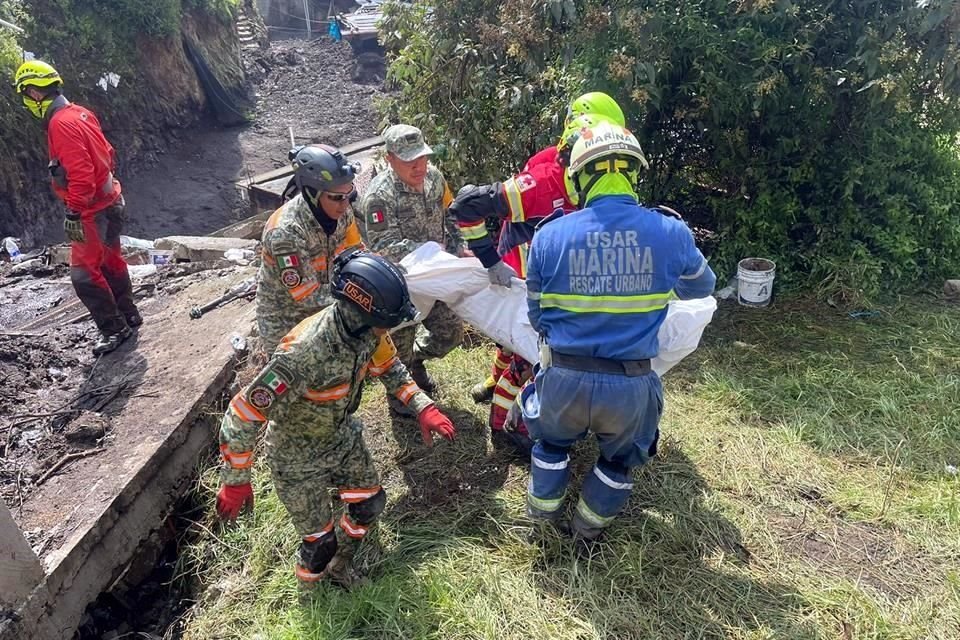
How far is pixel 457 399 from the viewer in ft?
14.9

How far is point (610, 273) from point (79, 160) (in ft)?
14.4

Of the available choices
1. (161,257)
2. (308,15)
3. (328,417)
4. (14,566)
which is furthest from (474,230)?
(308,15)

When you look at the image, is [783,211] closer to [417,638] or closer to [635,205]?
[635,205]

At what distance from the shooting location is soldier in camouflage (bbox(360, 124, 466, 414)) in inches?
157

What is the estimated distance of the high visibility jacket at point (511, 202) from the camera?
346 cm

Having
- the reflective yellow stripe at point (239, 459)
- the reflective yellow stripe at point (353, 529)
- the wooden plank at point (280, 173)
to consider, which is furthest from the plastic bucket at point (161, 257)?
the reflective yellow stripe at point (239, 459)

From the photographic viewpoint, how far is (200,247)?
8.07 meters

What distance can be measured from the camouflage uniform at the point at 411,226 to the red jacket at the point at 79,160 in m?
2.40

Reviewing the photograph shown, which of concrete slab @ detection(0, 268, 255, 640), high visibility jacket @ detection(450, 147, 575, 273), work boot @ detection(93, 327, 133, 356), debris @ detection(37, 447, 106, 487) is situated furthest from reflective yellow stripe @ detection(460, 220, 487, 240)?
work boot @ detection(93, 327, 133, 356)

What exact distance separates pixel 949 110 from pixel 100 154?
264 inches

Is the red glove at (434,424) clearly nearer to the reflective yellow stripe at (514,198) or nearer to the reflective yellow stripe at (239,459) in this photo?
the reflective yellow stripe at (239,459)

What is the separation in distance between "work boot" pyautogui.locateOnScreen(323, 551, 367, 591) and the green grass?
0.26 feet

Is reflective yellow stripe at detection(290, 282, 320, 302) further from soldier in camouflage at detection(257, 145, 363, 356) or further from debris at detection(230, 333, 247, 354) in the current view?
debris at detection(230, 333, 247, 354)

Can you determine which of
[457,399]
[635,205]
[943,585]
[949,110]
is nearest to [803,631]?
[943,585]
